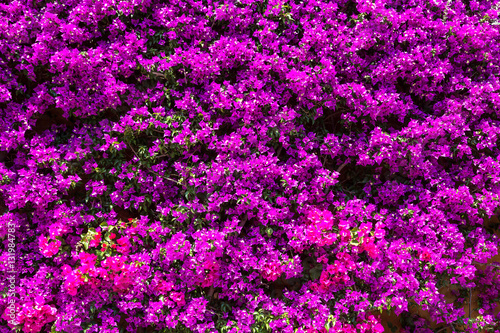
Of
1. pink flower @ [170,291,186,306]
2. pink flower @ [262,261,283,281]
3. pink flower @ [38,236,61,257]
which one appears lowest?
pink flower @ [170,291,186,306]

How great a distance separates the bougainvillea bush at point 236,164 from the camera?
4227 millimetres

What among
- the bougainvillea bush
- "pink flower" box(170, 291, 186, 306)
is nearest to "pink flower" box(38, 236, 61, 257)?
the bougainvillea bush

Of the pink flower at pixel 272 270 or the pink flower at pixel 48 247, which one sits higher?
the pink flower at pixel 48 247

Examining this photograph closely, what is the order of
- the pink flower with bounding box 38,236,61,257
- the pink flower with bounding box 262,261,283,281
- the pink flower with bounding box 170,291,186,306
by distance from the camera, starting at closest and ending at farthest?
the pink flower with bounding box 38,236,61,257
the pink flower with bounding box 170,291,186,306
the pink flower with bounding box 262,261,283,281

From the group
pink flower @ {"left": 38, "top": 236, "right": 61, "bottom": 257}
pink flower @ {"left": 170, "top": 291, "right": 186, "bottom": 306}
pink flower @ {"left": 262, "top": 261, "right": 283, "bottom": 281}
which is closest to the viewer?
pink flower @ {"left": 38, "top": 236, "right": 61, "bottom": 257}

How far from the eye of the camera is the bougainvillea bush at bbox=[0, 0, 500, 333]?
4.23m

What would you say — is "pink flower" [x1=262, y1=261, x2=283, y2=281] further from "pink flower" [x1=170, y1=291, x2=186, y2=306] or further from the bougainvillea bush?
"pink flower" [x1=170, y1=291, x2=186, y2=306]

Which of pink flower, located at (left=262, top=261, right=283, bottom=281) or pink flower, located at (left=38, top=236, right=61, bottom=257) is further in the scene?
pink flower, located at (left=262, top=261, right=283, bottom=281)

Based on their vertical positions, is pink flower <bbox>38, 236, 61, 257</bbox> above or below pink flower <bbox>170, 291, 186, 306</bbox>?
above

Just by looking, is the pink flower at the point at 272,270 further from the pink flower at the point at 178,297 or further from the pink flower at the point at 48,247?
the pink flower at the point at 48,247

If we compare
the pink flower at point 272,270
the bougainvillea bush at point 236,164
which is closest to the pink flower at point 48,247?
the bougainvillea bush at point 236,164

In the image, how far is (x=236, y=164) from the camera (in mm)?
4391

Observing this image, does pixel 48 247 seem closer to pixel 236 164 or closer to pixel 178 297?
pixel 178 297

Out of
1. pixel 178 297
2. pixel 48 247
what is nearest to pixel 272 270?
pixel 178 297
